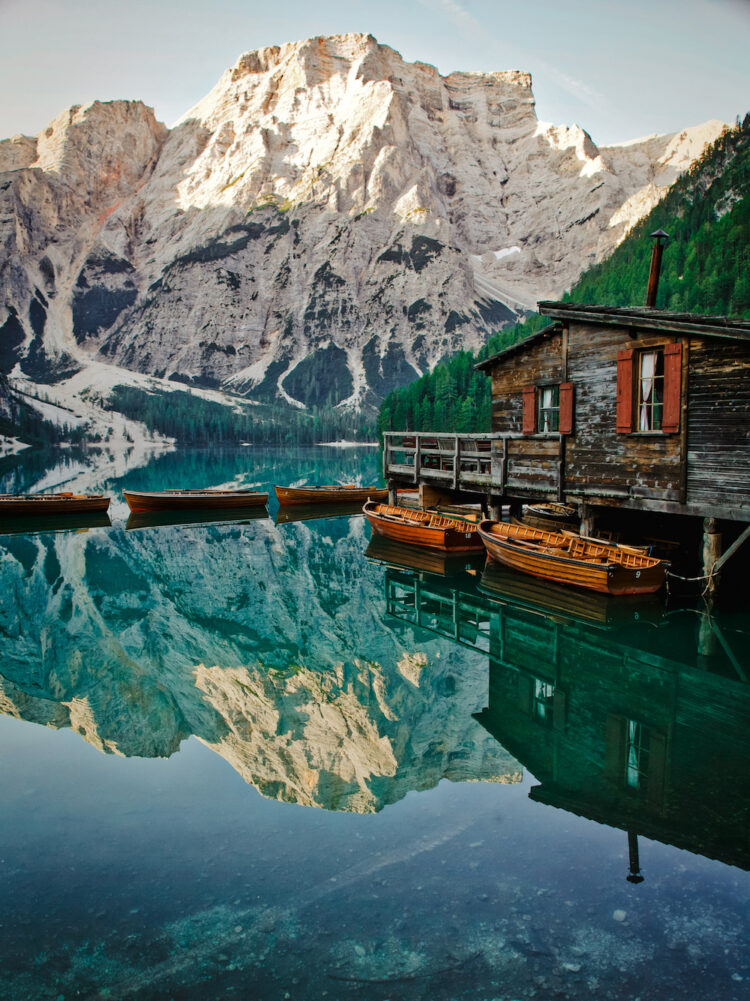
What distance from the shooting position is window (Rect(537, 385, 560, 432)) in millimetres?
23328

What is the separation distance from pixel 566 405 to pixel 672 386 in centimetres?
415

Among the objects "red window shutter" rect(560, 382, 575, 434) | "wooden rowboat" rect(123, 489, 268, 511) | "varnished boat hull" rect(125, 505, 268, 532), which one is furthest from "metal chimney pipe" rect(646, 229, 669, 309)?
"wooden rowboat" rect(123, 489, 268, 511)

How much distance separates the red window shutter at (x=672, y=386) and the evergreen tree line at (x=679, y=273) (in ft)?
205

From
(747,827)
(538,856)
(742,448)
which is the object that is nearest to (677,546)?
(742,448)

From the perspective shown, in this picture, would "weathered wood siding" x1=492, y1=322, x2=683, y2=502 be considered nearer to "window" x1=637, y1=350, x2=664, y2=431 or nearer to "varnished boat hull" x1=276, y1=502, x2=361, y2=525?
"window" x1=637, y1=350, x2=664, y2=431

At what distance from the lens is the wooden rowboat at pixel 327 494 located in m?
45.0

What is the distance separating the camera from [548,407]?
76.5ft

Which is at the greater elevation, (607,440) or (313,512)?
(607,440)

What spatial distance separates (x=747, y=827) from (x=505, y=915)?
3.71 meters

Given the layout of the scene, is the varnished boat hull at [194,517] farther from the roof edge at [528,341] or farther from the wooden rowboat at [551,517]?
the roof edge at [528,341]

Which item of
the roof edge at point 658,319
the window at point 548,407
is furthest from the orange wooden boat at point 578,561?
the roof edge at point 658,319

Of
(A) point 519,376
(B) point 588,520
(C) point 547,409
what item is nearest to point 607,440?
(B) point 588,520

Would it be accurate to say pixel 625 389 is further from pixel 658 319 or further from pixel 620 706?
pixel 620 706

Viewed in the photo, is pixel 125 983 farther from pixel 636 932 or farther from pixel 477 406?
pixel 477 406
